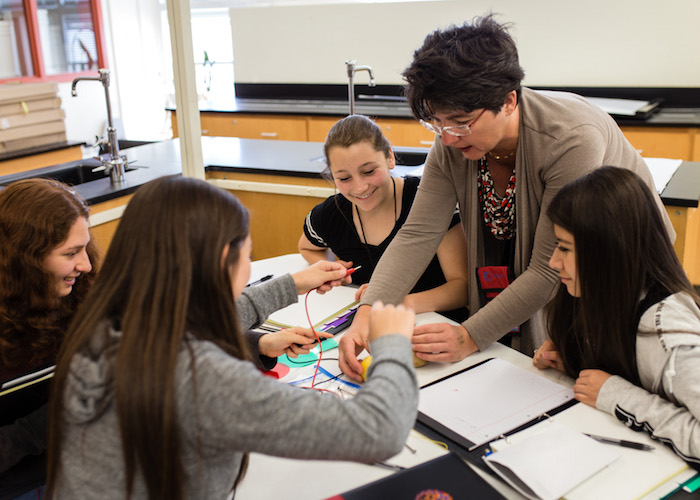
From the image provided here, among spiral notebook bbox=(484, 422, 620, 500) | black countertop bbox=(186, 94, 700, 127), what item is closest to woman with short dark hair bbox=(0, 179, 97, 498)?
spiral notebook bbox=(484, 422, 620, 500)

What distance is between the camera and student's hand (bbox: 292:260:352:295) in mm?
1331

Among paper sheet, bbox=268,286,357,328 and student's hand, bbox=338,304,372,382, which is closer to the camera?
student's hand, bbox=338,304,372,382

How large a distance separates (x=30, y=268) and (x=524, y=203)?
3.68ft

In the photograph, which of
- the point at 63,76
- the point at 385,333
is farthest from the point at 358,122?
the point at 63,76

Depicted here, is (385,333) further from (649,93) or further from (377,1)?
(377,1)

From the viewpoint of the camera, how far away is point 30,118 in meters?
3.48

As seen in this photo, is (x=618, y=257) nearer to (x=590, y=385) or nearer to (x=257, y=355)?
(x=590, y=385)

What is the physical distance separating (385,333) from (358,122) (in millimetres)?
1042

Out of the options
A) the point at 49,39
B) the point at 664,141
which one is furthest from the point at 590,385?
the point at 49,39

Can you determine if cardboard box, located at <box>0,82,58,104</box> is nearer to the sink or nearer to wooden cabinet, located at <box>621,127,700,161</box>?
the sink

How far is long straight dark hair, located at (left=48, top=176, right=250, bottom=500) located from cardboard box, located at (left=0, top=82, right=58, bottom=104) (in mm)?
2821

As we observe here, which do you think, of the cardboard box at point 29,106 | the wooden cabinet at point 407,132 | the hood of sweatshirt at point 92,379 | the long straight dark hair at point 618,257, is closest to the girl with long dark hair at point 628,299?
the long straight dark hair at point 618,257

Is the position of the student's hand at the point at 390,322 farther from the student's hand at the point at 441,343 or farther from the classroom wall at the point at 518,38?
the classroom wall at the point at 518,38

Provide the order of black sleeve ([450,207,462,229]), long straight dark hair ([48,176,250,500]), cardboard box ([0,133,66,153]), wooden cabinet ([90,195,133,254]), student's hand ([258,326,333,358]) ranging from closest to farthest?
long straight dark hair ([48,176,250,500]) < student's hand ([258,326,333,358]) < black sleeve ([450,207,462,229]) < wooden cabinet ([90,195,133,254]) < cardboard box ([0,133,66,153])
